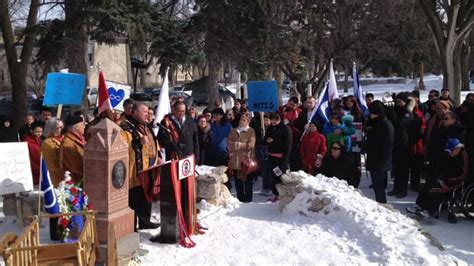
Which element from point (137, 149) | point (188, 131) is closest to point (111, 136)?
point (137, 149)

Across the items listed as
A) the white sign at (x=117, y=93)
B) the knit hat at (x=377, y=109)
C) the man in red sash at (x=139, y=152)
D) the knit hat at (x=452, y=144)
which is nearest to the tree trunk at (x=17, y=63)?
the white sign at (x=117, y=93)

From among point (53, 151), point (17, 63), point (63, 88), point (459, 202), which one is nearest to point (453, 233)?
point (459, 202)

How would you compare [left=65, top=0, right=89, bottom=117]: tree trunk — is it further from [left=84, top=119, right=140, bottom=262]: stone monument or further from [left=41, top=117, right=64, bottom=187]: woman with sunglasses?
[left=84, top=119, right=140, bottom=262]: stone monument

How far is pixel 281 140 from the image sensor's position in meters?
9.38

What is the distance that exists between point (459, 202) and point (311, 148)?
2679 millimetres

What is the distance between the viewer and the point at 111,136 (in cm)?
568

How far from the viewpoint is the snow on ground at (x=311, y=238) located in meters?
6.07

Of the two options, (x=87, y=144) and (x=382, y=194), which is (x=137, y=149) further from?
(x=382, y=194)

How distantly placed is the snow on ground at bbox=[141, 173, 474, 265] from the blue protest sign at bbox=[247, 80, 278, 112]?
10.4 ft

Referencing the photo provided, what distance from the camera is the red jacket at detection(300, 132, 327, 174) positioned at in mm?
9492

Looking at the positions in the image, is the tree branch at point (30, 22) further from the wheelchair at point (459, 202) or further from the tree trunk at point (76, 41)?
the wheelchair at point (459, 202)

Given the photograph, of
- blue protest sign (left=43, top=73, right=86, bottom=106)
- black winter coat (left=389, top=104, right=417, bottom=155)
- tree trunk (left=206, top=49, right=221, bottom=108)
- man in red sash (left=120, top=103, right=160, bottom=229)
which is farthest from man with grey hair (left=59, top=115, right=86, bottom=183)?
tree trunk (left=206, top=49, right=221, bottom=108)

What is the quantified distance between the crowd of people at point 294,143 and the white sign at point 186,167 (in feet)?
1.84

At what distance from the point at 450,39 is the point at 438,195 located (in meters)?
10.5
